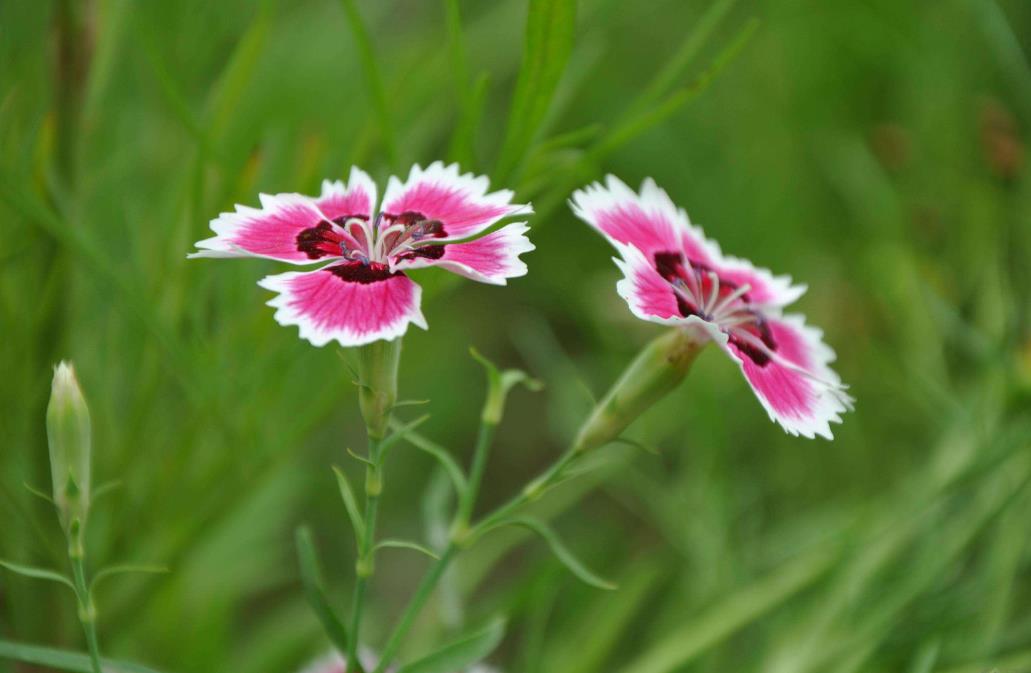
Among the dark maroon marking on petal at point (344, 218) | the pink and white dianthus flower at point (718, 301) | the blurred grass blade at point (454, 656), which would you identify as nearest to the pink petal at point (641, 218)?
the pink and white dianthus flower at point (718, 301)

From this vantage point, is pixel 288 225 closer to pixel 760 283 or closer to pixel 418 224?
pixel 418 224

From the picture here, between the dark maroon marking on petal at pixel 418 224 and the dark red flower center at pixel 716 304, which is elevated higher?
the dark maroon marking on petal at pixel 418 224

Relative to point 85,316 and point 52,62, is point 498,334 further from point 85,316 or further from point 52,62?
point 52,62

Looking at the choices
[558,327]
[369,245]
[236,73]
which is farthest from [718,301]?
[558,327]

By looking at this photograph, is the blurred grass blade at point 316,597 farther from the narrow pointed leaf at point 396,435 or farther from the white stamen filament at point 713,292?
the white stamen filament at point 713,292

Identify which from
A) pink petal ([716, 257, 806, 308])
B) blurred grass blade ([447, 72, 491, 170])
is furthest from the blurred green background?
pink petal ([716, 257, 806, 308])

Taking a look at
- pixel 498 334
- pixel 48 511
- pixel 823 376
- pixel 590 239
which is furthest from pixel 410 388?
pixel 823 376

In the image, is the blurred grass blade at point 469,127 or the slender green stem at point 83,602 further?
the blurred grass blade at point 469,127
